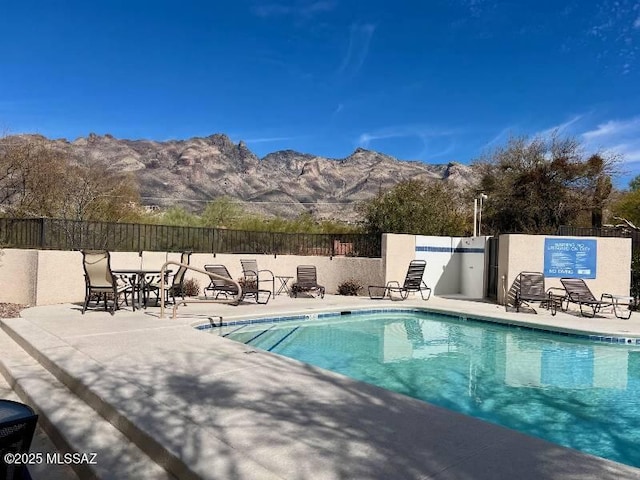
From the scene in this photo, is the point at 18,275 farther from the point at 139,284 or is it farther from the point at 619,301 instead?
the point at 619,301

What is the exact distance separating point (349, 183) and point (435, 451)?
65081 mm

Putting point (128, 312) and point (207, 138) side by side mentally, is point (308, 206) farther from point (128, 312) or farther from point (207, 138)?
point (128, 312)

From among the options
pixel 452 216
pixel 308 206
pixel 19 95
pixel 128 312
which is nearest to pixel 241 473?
pixel 128 312

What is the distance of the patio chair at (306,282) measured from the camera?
12.3 metres

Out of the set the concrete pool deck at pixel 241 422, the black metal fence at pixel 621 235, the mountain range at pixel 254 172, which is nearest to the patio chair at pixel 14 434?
the concrete pool deck at pixel 241 422

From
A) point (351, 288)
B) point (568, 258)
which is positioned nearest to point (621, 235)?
point (568, 258)

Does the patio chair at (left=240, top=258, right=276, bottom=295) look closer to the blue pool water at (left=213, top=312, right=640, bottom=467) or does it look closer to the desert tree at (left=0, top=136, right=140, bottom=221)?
the blue pool water at (left=213, top=312, right=640, bottom=467)

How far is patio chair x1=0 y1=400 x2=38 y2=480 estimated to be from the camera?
170 centimetres

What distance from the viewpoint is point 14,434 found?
5.65ft

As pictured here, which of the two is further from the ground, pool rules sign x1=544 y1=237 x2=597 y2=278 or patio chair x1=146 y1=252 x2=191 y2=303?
pool rules sign x1=544 y1=237 x2=597 y2=278

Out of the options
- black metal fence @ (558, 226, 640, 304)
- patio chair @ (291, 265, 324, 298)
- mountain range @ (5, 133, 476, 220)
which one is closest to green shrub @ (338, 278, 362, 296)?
patio chair @ (291, 265, 324, 298)

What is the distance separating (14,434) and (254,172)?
6832 centimetres

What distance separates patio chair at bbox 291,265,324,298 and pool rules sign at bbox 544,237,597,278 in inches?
240

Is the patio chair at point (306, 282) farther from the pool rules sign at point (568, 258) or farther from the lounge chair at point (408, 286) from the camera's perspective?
the pool rules sign at point (568, 258)
